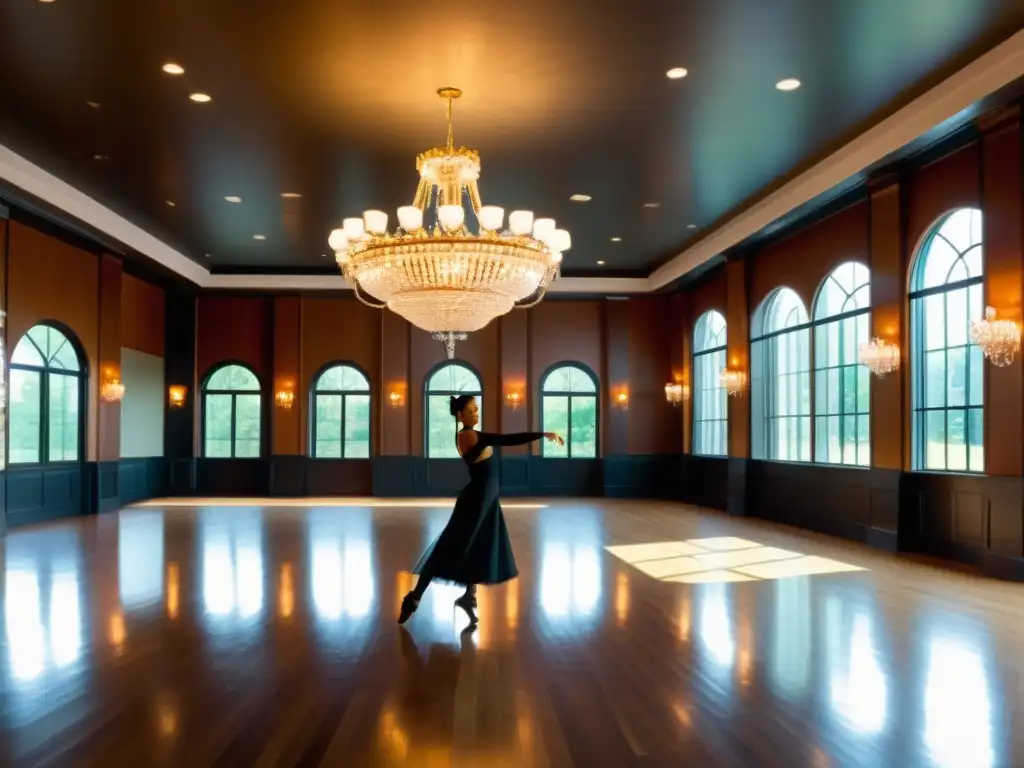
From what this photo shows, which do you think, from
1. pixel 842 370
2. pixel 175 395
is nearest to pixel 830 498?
pixel 842 370

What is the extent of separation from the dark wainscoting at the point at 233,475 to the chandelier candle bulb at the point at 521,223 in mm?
11188

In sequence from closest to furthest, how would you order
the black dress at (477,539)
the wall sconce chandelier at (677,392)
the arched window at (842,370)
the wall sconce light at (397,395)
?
the black dress at (477,539)
the arched window at (842,370)
the wall sconce chandelier at (677,392)
the wall sconce light at (397,395)

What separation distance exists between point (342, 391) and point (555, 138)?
30.6 feet

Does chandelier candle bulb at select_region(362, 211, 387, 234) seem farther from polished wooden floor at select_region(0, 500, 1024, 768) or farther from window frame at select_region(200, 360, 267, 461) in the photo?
window frame at select_region(200, 360, 267, 461)

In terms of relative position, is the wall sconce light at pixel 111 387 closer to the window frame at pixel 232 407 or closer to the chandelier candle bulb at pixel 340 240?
the window frame at pixel 232 407

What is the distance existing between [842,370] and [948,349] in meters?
2.12

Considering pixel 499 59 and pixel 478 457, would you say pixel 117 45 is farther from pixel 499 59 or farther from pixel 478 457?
pixel 478 457

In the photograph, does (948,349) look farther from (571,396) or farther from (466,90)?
(571,396)

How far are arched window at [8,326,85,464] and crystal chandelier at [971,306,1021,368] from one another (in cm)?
1071

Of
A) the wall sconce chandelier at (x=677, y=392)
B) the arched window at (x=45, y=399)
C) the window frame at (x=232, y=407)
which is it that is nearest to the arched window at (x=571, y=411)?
the wall sconce chandelier at (x=677, y=392)

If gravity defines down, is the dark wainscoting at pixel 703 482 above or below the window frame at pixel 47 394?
Result: below

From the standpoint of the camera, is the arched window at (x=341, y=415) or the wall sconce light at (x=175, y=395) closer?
the wall sconce light at (x=175, y=395)

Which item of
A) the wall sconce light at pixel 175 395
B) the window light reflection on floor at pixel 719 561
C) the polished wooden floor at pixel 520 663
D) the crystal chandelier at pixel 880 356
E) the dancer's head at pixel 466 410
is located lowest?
the window light reflection on floor at pixel 719 561

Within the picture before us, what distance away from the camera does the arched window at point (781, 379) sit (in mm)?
11727
